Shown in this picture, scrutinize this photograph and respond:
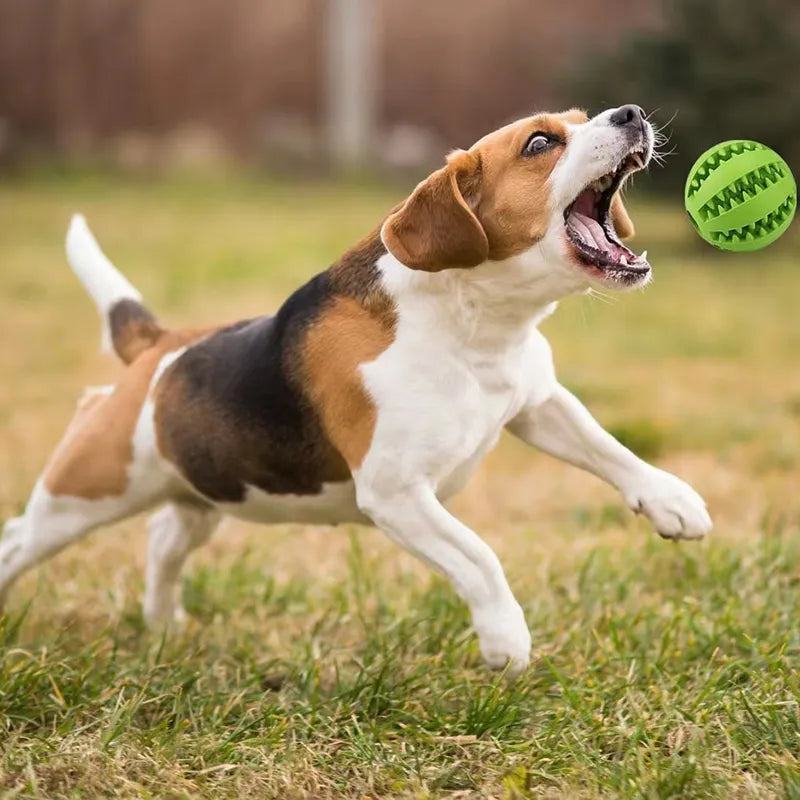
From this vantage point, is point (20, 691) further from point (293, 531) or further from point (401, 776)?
point (293, 531)

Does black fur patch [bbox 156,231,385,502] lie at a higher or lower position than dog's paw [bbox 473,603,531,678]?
higher

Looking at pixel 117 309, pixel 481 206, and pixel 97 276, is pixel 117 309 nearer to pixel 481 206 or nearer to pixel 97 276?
pixel 97 276

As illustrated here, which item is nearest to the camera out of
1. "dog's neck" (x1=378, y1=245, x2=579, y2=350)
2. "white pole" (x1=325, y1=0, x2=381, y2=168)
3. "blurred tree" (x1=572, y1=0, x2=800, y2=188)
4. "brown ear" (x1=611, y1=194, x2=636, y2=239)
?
"dog's neck" (x1=378, y1=245, x2=579, y2=350)

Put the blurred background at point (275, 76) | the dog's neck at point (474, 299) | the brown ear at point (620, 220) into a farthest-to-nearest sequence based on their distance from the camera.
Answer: the blurred background at point (275, 76) → the brown ear at point (620, 220) → the dog's neck at point (474, 299)

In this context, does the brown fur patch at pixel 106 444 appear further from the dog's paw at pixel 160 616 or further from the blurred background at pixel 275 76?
the blurred background at pixel 275 76

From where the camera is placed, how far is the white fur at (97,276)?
4281 millimetres

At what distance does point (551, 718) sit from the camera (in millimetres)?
3295

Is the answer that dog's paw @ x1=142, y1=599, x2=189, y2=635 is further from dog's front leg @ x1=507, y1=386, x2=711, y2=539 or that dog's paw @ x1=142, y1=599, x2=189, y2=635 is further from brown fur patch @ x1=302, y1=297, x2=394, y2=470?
dog's front leg @ x1=507, y1=386, x2=711, y2=539

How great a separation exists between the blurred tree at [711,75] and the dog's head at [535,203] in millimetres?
8840

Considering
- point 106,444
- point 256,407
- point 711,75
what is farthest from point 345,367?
point 711,75

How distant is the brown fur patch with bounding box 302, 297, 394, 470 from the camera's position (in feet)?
11.1

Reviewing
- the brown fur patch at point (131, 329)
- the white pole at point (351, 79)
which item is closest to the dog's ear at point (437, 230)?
the brown fur patch at point (131, 329)

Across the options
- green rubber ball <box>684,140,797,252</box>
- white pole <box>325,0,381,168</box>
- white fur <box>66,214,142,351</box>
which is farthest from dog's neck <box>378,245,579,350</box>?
white pole <box>325,0,381,168</box>

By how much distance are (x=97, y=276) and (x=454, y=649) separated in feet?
5.54
